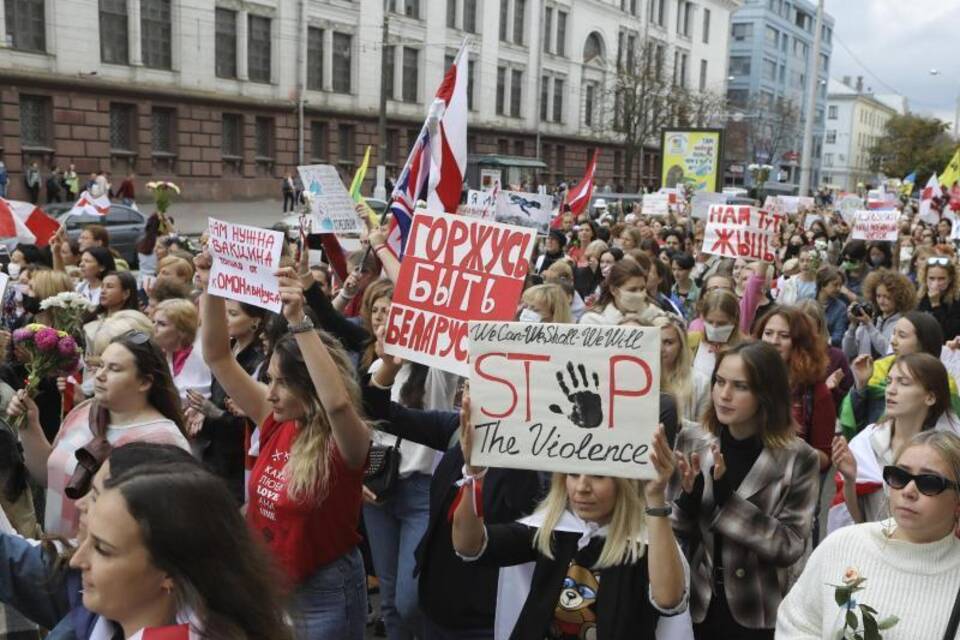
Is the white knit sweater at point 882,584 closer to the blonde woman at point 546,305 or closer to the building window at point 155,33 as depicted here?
the blonde woman at point 546,305

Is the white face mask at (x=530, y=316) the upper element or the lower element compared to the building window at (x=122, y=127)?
lower

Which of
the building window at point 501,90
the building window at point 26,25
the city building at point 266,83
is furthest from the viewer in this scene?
the building window at point 501,90

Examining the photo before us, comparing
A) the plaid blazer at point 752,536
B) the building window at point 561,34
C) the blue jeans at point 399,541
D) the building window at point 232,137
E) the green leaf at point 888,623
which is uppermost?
the building window at point 561,34

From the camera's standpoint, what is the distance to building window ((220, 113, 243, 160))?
35.4 m

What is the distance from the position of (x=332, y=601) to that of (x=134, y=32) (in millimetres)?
31737

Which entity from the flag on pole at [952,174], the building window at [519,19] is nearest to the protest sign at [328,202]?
the flag on pole at [952,174]

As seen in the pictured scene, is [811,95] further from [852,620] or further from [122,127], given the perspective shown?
[852,620]

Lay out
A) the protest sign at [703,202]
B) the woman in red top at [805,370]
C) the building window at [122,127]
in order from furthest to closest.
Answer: the building window at [122,127] → the protest sign at [703,202] → the woman in red top at [805,370]

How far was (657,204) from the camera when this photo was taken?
1956 centimetres

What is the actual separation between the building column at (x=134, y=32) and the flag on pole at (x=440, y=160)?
28.2 meters

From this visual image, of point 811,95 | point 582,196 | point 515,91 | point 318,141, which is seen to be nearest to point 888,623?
point 582,196

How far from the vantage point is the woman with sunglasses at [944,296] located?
8.09m

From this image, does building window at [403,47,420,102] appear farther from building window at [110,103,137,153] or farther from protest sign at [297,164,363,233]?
protest sign at [297,164,363,233]

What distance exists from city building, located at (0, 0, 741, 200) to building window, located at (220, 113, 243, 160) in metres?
0.07
